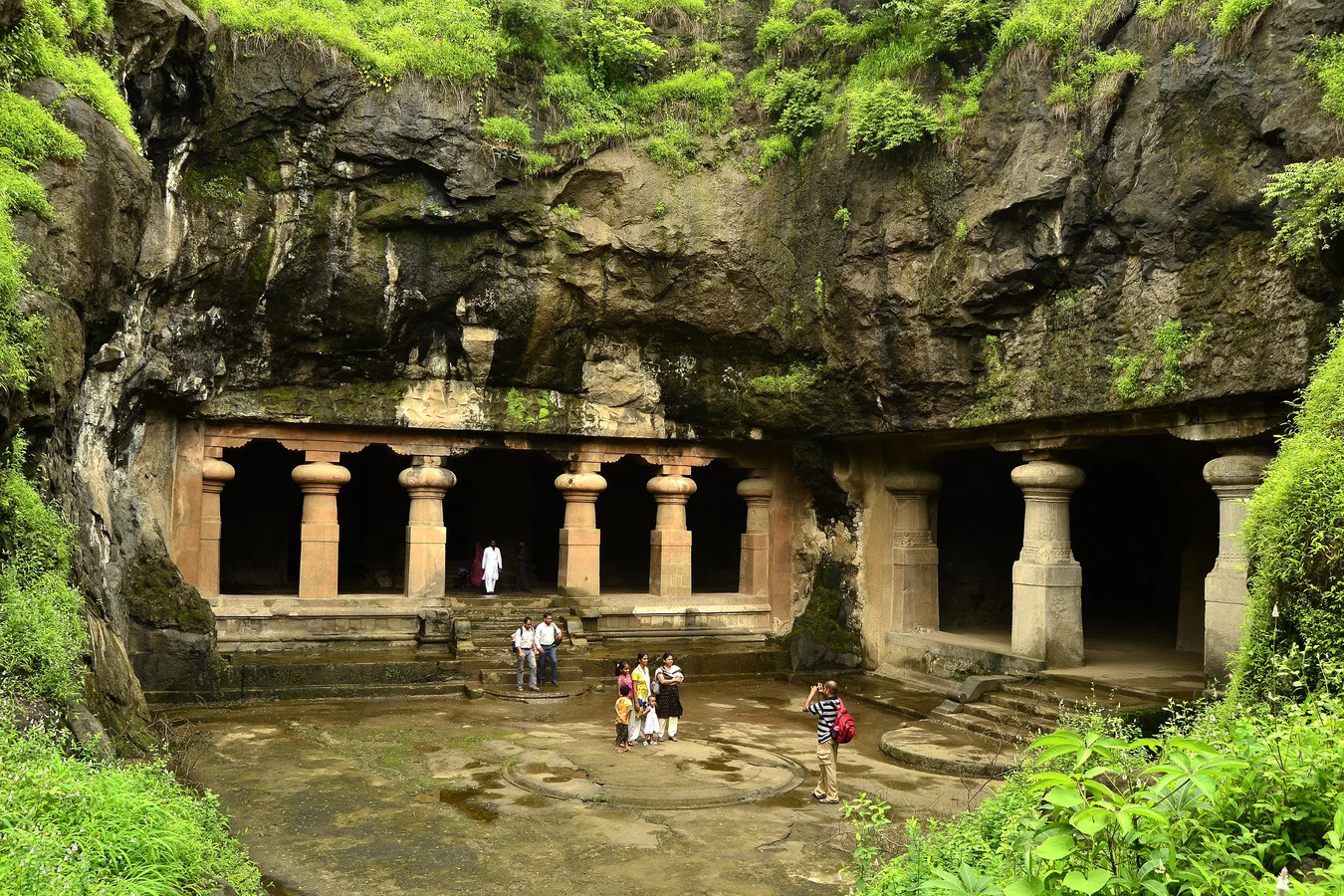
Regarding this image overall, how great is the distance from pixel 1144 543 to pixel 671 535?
340 inches

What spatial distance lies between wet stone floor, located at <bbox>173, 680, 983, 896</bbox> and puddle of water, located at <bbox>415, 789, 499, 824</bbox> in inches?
0.9

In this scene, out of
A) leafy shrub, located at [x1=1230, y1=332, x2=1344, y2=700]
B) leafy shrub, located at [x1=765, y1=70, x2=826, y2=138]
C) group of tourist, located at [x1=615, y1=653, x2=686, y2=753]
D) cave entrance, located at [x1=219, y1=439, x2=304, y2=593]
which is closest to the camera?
leafy shrub, located at [x1=1230, y1=332, x2=1344, y2=700]

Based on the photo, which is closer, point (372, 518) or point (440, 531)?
point (440, 531)

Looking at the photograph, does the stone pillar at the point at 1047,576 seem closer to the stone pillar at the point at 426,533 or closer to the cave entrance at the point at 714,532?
the stone pillar at the point at 426,533

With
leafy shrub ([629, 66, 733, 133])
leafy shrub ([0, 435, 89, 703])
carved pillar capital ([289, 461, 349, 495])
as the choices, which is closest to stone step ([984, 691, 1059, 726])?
leafy shrub ([629, 66, 733, 133])

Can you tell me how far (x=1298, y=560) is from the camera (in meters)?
7.07

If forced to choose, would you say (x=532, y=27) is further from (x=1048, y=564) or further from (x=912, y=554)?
(x=1048, y=564)

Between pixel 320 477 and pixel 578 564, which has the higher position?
pixel 320 477

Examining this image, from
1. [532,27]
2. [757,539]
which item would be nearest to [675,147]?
[532,27]

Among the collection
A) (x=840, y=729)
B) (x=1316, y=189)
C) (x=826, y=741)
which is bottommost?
(x=826, y=741)

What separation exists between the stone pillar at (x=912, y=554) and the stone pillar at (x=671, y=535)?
10.3ft

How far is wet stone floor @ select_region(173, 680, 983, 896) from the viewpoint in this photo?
733 cm

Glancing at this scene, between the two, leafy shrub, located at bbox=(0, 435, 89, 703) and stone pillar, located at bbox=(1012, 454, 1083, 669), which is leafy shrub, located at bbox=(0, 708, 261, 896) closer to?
leafy shrub, located at bbox=(0, 435, 89, 703)

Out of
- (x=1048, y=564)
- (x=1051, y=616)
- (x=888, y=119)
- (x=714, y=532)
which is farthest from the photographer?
(x=714, y=532)
